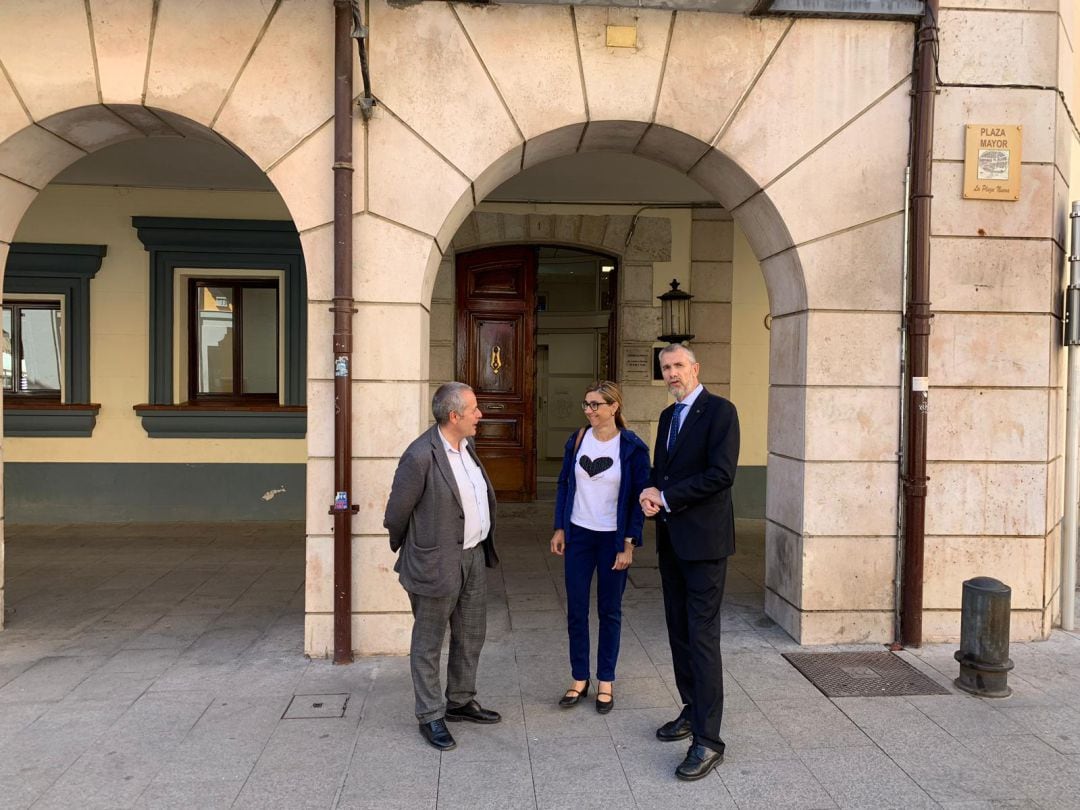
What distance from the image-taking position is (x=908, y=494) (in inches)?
194

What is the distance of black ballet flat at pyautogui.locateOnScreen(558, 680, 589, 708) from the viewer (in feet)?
13.1

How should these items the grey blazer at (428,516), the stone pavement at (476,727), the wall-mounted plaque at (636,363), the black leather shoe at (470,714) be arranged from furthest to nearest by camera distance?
the wall-mounted plaque at (636,363)
the black leather shoe at (470,714)
the grey blazer at (428,516)
the stone pavement at (476,727)

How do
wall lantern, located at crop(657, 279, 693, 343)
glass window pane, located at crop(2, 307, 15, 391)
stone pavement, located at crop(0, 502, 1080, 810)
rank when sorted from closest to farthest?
stone pavement, located at crop(0, 502, 1080, 810) < glass window pane, located at crop(2, 307, 15, 391) < wall lantern, located at crop(657, 279, 693, 343)

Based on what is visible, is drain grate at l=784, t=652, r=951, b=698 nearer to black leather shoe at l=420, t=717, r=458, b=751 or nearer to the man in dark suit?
the man in dark suit

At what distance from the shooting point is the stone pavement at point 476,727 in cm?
321

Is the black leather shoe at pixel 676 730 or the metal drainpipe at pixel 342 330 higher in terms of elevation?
the metal drainpipe at pixel 342 330

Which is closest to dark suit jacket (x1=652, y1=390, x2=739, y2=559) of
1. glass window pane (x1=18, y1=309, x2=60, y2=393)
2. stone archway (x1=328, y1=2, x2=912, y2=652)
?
stone archway (x1=328, y1=2, x2=912, y2=652)

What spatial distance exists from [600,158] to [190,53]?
3848 mm

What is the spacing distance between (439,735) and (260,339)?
6.60 meters

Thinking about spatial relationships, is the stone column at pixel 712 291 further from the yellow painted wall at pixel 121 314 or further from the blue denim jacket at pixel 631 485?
the blue denim jacket at pixel 631 485

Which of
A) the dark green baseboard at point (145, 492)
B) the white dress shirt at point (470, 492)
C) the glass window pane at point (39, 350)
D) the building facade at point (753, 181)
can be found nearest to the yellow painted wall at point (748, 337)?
the building facade at point (753, 181)

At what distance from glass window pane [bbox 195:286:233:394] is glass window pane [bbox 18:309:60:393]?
161 centimetres

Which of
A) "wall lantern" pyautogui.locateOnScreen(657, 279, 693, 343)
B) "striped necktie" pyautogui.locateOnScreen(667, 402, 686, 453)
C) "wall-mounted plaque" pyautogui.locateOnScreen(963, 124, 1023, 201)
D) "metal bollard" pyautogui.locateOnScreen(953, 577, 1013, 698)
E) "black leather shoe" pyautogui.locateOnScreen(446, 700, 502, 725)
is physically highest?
"wall-mounted plaque" pyautogui.locateOnScreen(963, 124, 1023, 201)

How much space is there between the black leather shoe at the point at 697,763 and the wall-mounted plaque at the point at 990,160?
12.8 feet
